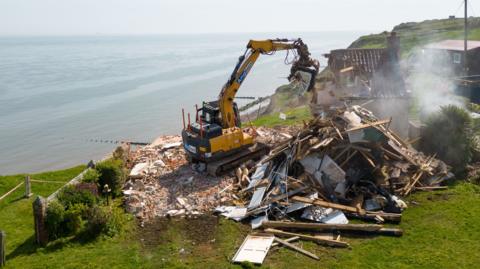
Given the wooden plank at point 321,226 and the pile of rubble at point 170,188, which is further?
the pile of rubble at point 170,188

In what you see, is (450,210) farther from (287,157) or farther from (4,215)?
(4,215)

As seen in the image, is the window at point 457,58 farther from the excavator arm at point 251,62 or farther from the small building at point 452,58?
the excavator arm at point 251,62

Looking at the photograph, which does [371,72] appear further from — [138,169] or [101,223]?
[101,223]

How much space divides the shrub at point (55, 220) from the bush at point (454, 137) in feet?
47.8

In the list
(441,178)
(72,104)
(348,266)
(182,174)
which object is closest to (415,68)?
(441,178)

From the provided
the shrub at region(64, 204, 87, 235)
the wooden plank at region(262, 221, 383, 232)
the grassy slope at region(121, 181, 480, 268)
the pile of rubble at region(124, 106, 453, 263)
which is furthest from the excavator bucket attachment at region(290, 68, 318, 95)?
the shrub at region(64, 204, 87, 235)

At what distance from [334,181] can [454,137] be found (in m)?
5.72

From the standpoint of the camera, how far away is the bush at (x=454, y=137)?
1808 cm

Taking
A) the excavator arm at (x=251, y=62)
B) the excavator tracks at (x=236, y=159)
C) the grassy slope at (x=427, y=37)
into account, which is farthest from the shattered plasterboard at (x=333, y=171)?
the grassy slope at (x=427, y=37)

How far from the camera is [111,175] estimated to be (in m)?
17.1

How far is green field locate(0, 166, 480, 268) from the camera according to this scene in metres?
12.4

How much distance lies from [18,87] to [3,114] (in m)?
18.1

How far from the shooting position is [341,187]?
16203 mm

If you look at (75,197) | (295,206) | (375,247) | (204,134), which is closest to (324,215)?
(295,206)
